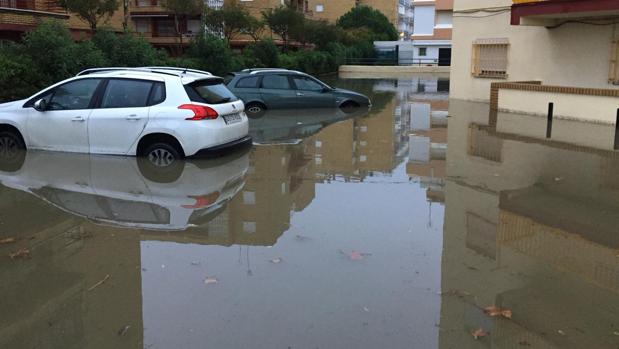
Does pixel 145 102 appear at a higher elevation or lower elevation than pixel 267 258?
higher

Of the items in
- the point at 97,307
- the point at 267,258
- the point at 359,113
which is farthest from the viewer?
the point at 359,113

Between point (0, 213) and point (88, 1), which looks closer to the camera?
point (0, 213)

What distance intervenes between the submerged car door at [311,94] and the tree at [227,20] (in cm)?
1901

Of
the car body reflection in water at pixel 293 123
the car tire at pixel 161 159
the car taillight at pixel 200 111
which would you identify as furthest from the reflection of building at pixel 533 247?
the car tire at pixel 161 159

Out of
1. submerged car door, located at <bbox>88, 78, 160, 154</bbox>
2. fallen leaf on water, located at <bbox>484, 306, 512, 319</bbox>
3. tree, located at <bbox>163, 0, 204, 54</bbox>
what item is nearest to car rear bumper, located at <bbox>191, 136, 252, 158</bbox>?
submerged car door, located at <bbox>88, 78, 160, 154</bbox>

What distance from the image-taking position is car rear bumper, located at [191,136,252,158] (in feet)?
32.7

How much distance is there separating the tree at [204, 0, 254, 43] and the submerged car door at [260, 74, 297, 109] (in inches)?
758

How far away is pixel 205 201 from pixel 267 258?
229cm

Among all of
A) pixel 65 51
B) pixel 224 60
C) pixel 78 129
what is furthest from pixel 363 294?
pixel 224 60

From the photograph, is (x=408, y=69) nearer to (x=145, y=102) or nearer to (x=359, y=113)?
(x=359, y=113)

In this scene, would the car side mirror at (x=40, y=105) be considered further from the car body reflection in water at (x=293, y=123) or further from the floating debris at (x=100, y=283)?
the floating debris at (x=100, y=283)

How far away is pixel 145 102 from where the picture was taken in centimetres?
991

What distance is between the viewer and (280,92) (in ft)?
61.9

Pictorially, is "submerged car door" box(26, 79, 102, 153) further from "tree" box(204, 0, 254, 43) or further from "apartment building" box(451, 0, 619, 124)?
"tree" box(204, 0, 254, 43)
